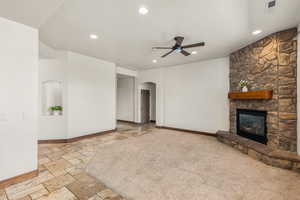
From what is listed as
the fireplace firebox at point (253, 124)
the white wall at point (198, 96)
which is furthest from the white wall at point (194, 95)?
the fireplace firebox at point (253, 124)

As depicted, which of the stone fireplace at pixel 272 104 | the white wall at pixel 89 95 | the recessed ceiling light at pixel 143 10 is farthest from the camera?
the white wall at pixel 89 95

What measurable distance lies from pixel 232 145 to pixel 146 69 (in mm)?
5072

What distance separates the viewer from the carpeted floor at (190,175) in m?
2.02

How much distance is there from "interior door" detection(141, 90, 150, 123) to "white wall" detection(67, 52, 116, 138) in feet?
7.66

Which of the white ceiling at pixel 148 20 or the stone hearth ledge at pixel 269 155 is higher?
the white ceiling at pixel 148 20

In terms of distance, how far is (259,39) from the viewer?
354 centimetres

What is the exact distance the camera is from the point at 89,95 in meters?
4.96

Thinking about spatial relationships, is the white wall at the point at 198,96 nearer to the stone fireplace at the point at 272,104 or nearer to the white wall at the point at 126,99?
the stone fireplace at the point at 272,104

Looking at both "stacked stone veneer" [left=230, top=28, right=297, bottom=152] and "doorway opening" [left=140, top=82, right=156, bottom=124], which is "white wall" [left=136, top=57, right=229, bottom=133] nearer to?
"doorway opening" [left=140, top=82, right=156, bottom=124]

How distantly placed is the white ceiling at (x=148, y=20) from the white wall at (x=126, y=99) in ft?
13.4

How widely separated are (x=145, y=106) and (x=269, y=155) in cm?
607

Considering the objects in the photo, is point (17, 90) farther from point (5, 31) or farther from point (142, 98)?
point (142, 98)

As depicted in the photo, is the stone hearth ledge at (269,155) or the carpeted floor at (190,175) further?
the stone hearth ledge at (269,155)

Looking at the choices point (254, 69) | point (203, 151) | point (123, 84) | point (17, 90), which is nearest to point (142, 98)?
point (123, 84)
